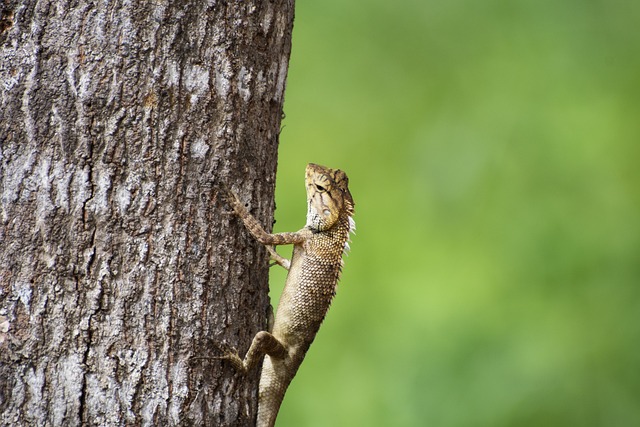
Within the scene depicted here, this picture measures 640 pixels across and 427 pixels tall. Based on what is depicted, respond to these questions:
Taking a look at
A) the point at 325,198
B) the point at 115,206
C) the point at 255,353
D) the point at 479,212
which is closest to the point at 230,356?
the point at 255,353

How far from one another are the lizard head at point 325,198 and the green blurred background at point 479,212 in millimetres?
3398

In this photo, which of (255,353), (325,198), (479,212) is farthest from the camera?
(479,212)

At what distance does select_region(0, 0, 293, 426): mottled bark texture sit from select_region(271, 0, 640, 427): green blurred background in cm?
477

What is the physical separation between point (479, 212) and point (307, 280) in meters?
4.44

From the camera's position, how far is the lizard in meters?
3.67

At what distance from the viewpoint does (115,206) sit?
2676 millimetres

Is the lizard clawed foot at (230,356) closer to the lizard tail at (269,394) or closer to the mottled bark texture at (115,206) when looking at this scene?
the mottled bark texture at (115,206)

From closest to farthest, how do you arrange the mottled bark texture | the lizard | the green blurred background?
the mottled bark texture < the lizard < the green blurred background

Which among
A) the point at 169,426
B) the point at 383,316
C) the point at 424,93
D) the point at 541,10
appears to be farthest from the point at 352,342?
the point at 169,426

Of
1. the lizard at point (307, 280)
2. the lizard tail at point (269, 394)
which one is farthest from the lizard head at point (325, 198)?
the lizard tail at point (269, 394)

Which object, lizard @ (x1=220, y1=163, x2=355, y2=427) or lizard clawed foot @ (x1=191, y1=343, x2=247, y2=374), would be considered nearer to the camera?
lizard clawed foot @ (x1=191, y1=343, x2=247, y2=374)

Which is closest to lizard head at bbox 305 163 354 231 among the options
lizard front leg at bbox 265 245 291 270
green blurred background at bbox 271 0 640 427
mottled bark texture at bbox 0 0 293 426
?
lizard front leg at bbox 265 245 291 270

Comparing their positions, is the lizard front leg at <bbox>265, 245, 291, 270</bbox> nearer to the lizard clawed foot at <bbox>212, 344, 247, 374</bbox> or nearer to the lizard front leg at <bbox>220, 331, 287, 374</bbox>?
the lizard front leg at <bbox>220, 331, 287, 374</bbox>

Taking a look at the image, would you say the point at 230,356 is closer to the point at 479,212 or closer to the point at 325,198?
the point at 325,198
